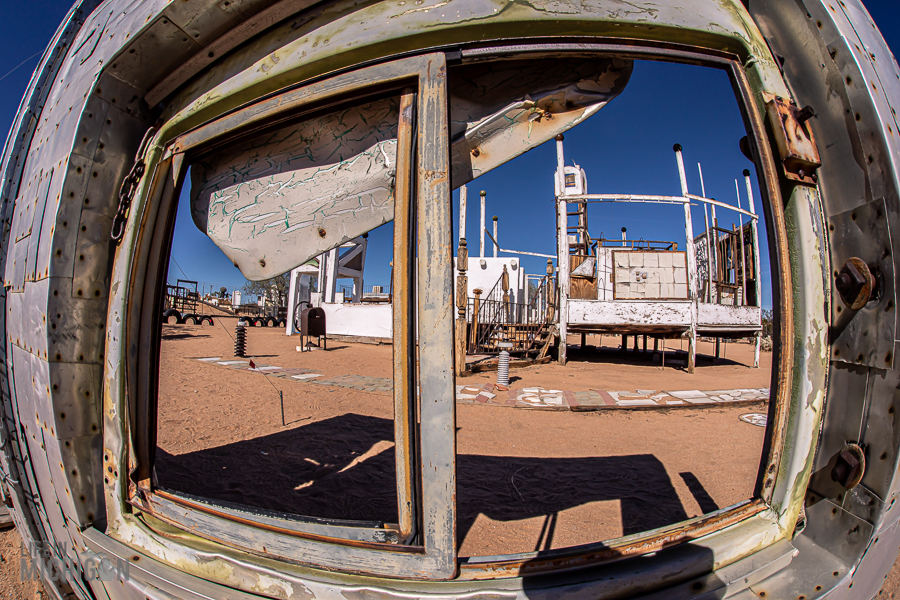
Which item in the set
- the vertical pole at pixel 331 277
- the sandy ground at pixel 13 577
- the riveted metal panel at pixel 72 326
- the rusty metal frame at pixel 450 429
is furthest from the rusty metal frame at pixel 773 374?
the vertical pole at pixel 331 277

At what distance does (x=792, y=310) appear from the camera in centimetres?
109

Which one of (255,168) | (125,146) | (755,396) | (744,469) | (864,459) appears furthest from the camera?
(755,396)

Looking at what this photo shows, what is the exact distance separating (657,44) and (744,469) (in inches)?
166

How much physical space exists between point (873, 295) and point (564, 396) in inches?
242

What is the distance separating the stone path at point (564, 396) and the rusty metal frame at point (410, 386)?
16.9 feet

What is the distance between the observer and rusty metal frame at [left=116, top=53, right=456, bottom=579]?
104 cm

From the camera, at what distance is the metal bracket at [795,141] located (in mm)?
1073

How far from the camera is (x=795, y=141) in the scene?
108 centimetres

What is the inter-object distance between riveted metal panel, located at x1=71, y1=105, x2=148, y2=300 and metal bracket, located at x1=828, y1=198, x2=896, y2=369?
2660 mm

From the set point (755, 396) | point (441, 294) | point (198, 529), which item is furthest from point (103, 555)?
point (755, 396)

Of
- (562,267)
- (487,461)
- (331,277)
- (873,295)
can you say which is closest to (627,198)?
(562,267)

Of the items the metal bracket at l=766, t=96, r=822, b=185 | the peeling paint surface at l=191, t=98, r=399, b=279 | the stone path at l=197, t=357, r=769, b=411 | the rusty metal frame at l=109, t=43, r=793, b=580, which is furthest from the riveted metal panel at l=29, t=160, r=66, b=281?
the stone path at l=197, t=357, r=769, b=411

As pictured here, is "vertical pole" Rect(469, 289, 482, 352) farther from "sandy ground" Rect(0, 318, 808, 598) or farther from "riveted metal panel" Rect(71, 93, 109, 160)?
"riveted metal panel" Rect(71, 93, 109, 160)

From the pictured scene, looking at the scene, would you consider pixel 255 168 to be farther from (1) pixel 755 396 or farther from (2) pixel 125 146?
(1) pixel 755 396
